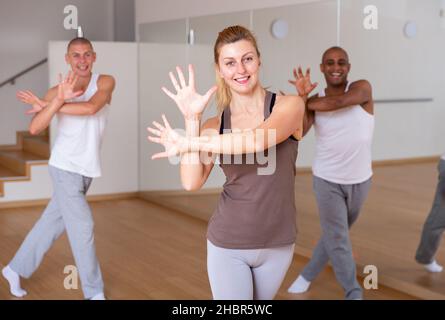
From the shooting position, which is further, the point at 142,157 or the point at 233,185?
the point at 142,157

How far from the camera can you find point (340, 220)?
3660 millimetres

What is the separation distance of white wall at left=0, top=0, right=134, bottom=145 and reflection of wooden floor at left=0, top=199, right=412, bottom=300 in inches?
85.4

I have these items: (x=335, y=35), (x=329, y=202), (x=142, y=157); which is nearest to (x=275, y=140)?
(x=329, y=202)

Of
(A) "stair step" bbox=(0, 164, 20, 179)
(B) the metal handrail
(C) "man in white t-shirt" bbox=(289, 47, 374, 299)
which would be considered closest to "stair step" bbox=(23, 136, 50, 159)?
(A) "stair step" bbox=(0, 164, 20, 179)

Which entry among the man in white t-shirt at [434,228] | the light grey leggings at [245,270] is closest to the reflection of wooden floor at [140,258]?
the man in white t-shirt at [434,228]

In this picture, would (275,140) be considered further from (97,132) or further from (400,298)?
(400,298)

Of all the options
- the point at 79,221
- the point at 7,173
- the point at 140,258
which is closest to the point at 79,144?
the point at 79,221

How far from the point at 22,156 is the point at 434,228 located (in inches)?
198

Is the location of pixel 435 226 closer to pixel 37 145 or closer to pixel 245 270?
pixel 245 270

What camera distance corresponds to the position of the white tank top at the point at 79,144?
370cm

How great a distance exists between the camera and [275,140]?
6.47 feet

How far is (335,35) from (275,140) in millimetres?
2638

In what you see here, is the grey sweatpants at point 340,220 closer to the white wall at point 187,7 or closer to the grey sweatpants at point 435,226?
the grey sweatpants at point 435,226

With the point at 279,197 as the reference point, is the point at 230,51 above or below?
above
